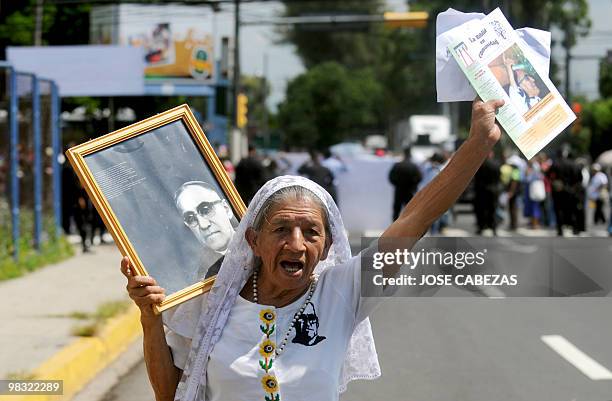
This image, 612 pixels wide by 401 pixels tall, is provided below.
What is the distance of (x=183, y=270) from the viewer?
104 inches

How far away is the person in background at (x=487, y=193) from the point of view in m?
17.9

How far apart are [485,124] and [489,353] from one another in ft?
17.1

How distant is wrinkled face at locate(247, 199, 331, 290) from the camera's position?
251cm

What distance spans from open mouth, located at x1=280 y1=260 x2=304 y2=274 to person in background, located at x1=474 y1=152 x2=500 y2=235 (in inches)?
612

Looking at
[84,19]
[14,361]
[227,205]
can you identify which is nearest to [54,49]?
[14,361]

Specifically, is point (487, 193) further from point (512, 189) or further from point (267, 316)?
point (267, 316)

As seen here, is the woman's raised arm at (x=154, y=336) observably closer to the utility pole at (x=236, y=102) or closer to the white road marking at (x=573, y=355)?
the white road marking at (x=573, y=355)

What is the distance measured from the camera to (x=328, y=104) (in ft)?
252

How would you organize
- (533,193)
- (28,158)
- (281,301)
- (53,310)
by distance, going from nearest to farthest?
(281,301) < (53,310) < (28,158) < (533,193)

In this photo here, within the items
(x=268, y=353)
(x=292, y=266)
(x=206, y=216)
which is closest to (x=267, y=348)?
(x=268, y=353)

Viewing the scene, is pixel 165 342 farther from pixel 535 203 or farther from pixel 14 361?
pixel 535 203

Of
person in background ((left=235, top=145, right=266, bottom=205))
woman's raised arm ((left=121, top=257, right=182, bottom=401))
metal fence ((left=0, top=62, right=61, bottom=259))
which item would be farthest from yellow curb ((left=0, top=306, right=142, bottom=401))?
person in background ((left=235, top=145, right=266, bottom=205))

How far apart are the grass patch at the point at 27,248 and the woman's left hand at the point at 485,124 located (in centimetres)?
950

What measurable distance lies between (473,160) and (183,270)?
854 millimetres
